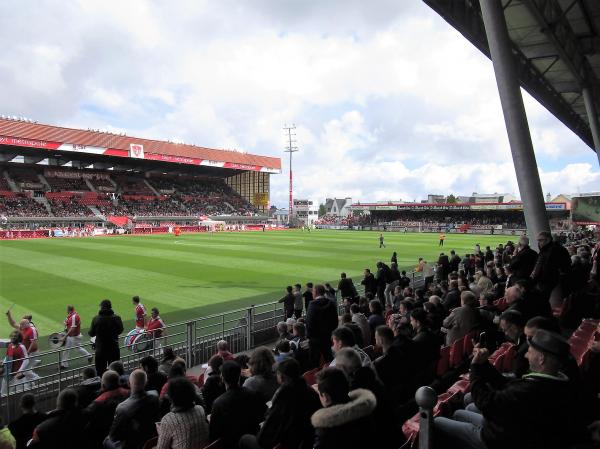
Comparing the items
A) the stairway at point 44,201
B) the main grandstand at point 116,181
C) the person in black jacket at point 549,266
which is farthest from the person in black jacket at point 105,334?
the stairway at point 44,201

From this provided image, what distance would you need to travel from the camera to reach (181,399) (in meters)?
3.23

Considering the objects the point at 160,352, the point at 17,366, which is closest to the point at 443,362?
the point at 160,352

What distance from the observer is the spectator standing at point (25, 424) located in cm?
386

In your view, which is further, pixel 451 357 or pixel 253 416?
pixel 451 357

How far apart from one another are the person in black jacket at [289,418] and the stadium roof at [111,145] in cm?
5396

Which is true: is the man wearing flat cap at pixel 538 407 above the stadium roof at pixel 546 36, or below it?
below

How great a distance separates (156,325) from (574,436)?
8075 millimetres

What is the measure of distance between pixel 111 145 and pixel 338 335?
A: 57.2 m

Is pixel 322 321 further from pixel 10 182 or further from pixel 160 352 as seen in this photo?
pixel 10 182

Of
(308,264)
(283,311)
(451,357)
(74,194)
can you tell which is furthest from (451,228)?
(451,357)

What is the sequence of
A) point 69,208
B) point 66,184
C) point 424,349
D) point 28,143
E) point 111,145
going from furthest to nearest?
point 66,184 < point 69,208 < point 111,145 < point 28,143 < point 424,349

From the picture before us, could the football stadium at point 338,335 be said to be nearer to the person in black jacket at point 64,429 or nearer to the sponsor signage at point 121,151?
the person in black jacket at point 64,429

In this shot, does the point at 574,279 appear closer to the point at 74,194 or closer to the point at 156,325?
the point at 156,325

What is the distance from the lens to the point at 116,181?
227 feet
